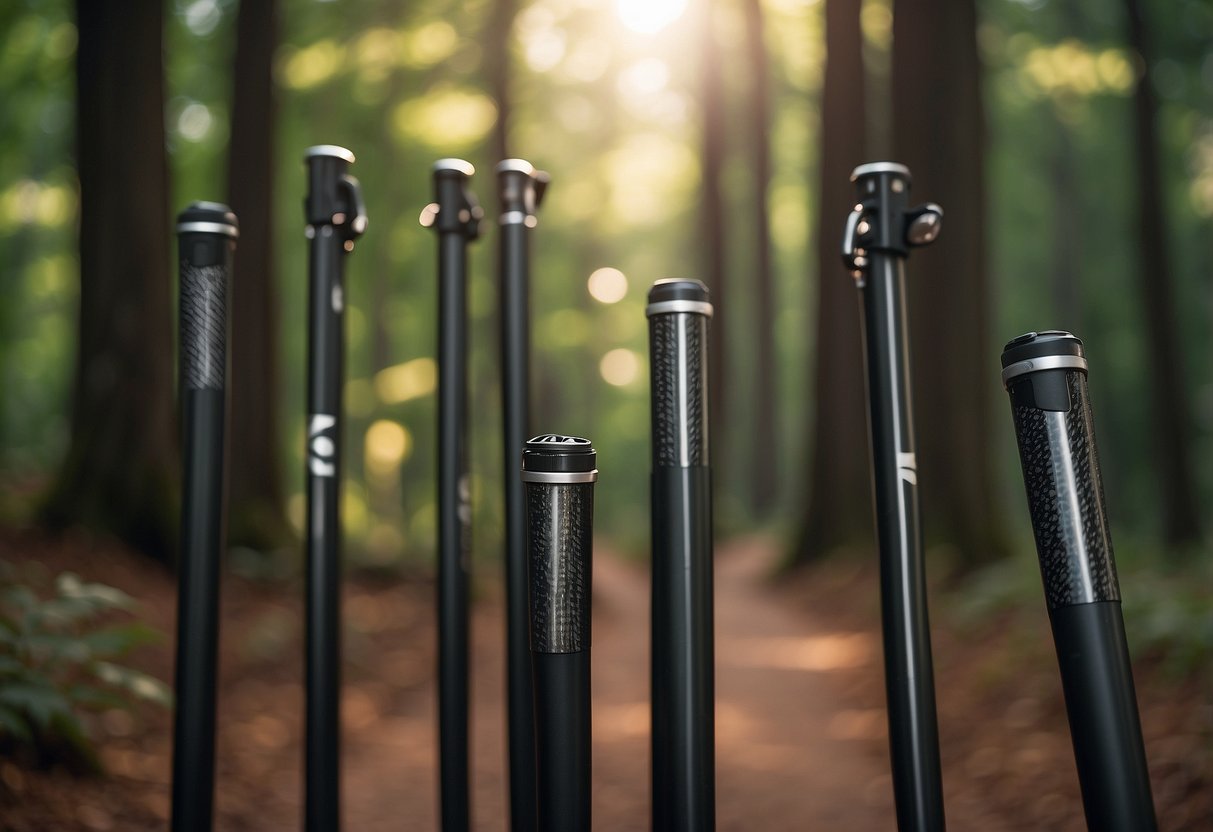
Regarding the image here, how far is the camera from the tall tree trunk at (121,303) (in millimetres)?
4926

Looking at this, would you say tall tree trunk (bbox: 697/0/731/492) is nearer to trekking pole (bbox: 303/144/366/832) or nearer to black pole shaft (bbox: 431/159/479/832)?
black pole shaft (bbox: 431/159/479/832)

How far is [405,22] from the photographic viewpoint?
11211 millimetres

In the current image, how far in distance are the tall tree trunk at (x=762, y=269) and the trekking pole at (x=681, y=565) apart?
1388 cm

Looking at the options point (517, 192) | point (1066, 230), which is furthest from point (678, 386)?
point (1066, 230)

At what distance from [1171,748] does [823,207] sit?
6.64 metres

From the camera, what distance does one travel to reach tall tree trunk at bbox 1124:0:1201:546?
9906 millimetres

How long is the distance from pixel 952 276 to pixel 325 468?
5273 mm

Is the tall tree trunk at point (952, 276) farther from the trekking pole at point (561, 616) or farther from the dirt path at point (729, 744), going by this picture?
the trekking pole at point (561, 616)

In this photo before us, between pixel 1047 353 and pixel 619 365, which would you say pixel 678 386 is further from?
pixel 619 365

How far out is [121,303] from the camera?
4.95 metres

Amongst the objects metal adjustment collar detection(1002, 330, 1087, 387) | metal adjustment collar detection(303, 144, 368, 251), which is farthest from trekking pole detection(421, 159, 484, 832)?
metal adjustment collar detection(1002, 330, 1087, 387)

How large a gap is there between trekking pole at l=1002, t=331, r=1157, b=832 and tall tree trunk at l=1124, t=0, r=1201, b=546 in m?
9.74

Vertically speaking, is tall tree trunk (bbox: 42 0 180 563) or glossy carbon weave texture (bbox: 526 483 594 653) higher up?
tall tree trunk (bbox: 42 0 180 563)

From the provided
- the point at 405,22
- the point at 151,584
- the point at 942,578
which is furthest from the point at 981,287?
the point at 405,22
